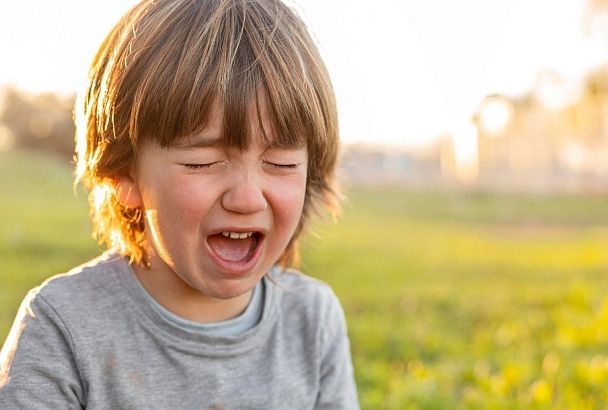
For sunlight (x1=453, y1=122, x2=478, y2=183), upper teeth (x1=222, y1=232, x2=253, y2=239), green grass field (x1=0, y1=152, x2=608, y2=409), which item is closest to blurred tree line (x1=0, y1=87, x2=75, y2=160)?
sunlight (x1=453, y1=122, x2=478, y2=183)

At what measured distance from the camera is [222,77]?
178 centimetres

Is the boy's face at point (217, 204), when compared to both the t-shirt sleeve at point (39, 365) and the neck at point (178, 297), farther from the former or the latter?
the t-shirt sleeve at point (39, 365)

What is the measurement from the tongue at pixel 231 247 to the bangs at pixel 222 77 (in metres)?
0.22

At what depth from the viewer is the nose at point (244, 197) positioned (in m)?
1.78

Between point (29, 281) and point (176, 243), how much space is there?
4123 millimetres

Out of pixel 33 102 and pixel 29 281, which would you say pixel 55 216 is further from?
pixel 33 102

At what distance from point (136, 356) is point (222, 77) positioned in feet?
2.11

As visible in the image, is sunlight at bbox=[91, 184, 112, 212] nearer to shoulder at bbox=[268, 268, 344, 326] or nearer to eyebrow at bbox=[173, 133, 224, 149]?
eyebrow at bbox=[173, 133, 224, 149]

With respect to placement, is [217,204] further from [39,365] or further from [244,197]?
[39,365]

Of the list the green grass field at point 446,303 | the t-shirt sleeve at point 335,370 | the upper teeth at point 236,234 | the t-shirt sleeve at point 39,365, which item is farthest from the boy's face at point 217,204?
the green grass field at point 446,303

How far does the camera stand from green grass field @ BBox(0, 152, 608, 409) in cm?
338

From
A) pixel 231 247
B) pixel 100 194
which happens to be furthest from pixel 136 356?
pixel 100 194

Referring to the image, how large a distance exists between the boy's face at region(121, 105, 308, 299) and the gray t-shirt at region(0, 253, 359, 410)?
140 mm

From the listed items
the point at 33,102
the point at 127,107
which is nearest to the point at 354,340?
the point at 127,107
